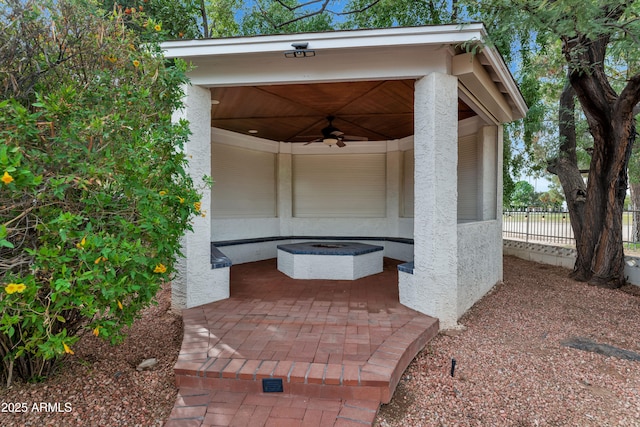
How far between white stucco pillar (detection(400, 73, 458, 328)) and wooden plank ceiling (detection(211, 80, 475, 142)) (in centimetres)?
64

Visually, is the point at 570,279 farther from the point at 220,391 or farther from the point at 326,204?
the point at 220,391

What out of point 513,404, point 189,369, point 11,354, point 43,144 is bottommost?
point 513,404

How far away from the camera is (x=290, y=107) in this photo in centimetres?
591

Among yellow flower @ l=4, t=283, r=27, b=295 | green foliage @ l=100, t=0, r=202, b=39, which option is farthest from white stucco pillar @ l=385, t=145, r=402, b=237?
yellow flower @ l=4, t=283, r=27, b=295

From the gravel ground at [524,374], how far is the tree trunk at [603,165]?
1.68 meters

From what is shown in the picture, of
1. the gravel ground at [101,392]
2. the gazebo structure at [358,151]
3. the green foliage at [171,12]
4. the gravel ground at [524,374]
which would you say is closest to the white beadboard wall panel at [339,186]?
the gazebo structure at [358,151]

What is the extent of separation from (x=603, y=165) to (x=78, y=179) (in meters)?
8.41

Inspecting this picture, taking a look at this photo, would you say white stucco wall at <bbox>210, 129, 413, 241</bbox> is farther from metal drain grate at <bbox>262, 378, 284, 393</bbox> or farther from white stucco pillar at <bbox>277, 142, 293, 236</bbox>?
metal drain grate at <bbox>262, 378, 284, 393</bbox>

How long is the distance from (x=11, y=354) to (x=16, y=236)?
3.00 feet

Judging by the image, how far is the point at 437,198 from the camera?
13.8ft

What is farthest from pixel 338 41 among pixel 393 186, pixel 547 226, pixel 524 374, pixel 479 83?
pixel 547 226

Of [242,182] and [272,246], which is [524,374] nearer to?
[272,246]

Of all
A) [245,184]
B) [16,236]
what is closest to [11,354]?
[16,236]

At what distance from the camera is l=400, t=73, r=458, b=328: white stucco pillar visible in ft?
13.7
